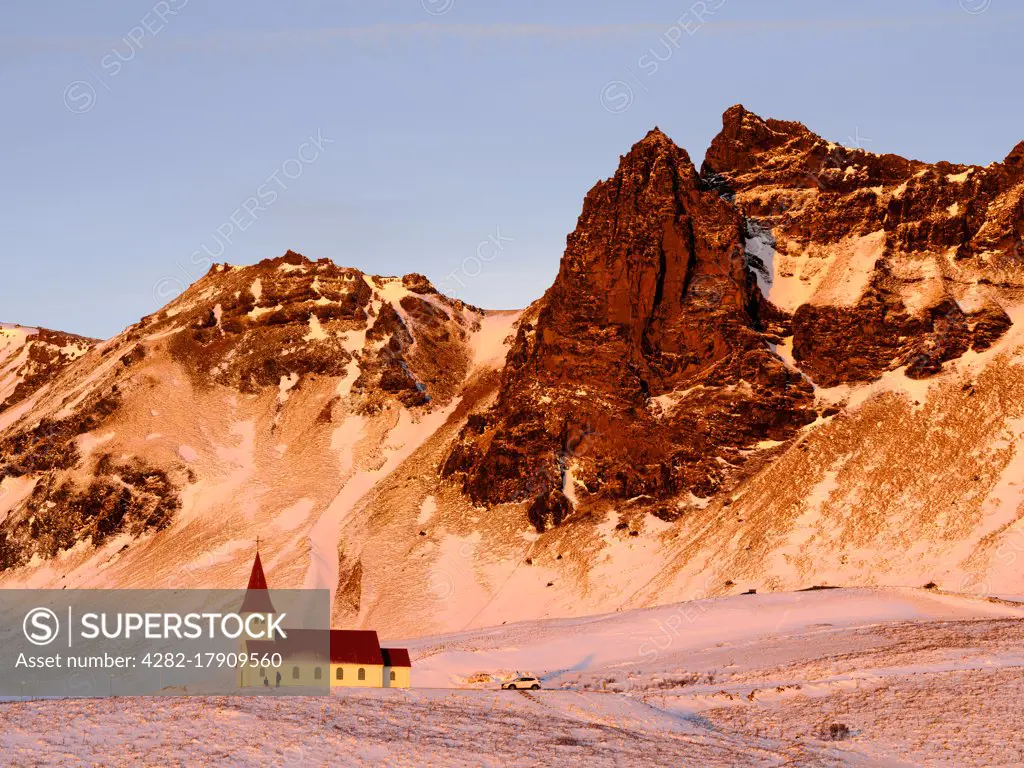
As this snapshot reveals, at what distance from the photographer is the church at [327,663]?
65.6 meters

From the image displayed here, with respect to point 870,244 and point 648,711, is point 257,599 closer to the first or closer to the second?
point 648,711

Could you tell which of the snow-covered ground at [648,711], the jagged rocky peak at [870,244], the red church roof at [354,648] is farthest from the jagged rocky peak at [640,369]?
the red church roof at [354,648]

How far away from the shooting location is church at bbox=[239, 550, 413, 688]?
6562cm

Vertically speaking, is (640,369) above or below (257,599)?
above

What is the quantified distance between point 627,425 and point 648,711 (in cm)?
8266

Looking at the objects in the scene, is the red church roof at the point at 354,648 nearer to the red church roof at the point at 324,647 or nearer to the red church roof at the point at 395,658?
the red church roof at the point at 324,647

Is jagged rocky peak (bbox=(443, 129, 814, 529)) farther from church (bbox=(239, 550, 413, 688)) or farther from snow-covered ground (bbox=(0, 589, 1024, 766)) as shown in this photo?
church (bbox=(239, 550, 413, 688))

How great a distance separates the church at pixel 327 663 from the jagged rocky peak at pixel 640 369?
65.2m

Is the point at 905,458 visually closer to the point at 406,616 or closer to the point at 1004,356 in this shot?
the point at 1004,356

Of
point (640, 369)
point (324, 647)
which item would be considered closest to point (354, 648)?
point (324, 647)

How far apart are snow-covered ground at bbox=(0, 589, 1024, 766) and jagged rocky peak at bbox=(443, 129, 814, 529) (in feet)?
154

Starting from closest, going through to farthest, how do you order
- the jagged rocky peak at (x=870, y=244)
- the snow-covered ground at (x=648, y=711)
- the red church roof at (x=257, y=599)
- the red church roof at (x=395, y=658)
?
the snow-covered ground at (x=648, y=711) → the red church roof at (x=395, y=658) → the red church roof at (x=257, y=599) → the jagged rocky peak at (x=870, y=244)

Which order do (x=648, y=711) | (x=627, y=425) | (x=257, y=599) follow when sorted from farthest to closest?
(x=627, y=425), (x=257, y=599), (x=648, y=711)

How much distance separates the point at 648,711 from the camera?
5497cm
